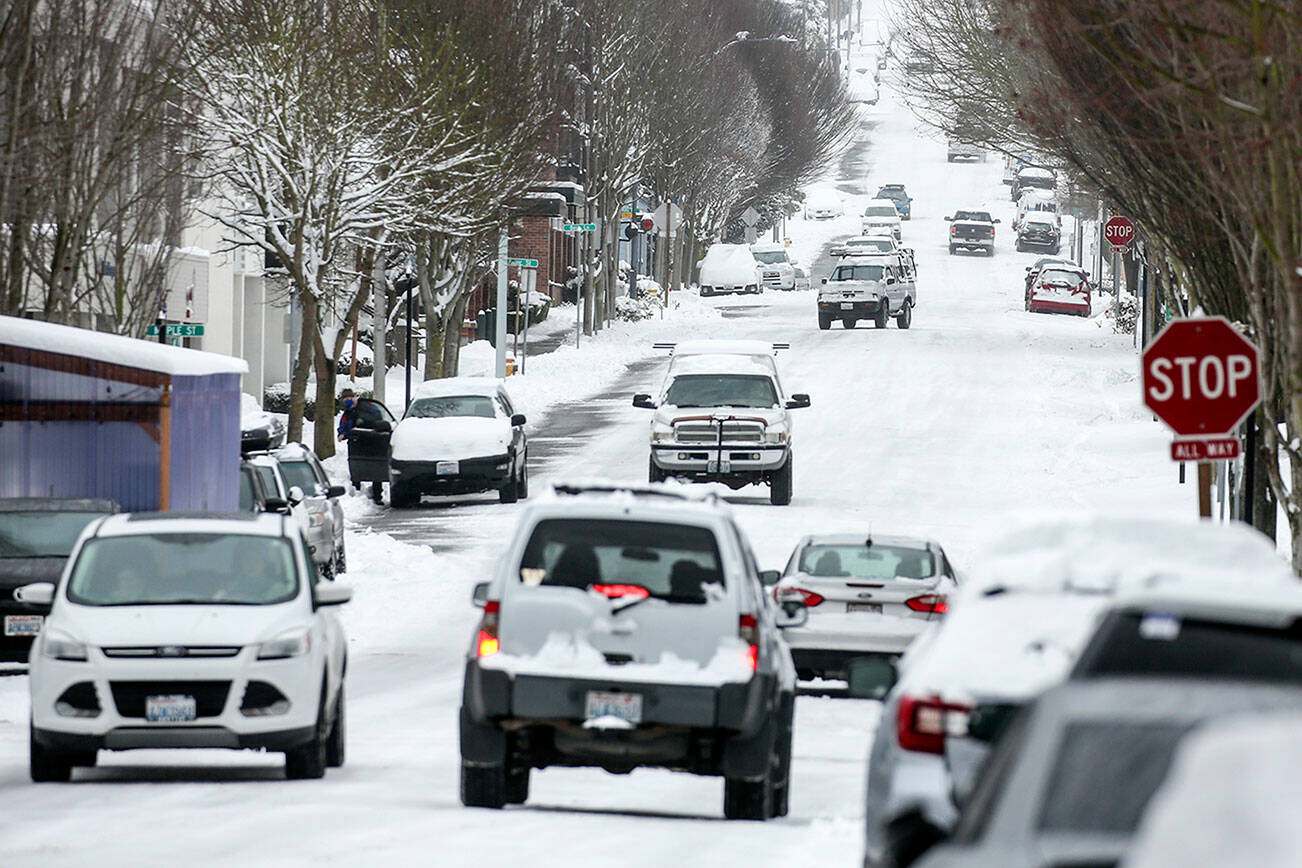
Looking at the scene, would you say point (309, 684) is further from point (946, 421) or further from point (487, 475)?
point (946, 421)

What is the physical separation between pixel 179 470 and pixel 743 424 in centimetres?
1095

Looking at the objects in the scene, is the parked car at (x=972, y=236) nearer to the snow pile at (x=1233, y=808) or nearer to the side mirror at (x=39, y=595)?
the side mirror at (x=39, y=595)

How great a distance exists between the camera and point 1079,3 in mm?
21062

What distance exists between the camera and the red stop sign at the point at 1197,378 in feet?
47.3

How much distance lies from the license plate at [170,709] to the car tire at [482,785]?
74.5 inches

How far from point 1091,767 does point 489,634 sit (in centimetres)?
687

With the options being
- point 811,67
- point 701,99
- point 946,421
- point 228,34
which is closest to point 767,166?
point 811,67

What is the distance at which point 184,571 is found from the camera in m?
13.5

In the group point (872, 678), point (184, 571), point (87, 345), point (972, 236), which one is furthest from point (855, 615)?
point (972, 236)

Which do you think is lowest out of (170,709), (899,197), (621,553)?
(170,709)

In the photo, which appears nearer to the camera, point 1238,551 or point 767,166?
point 1238,551

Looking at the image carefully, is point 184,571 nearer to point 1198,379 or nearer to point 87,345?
point 1198,379

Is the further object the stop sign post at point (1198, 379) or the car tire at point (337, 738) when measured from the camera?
the stop sign post at point (1198, 379)

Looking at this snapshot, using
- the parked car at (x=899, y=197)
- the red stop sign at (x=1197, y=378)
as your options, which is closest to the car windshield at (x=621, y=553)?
the red stop sign at (x=1197, y=378)
